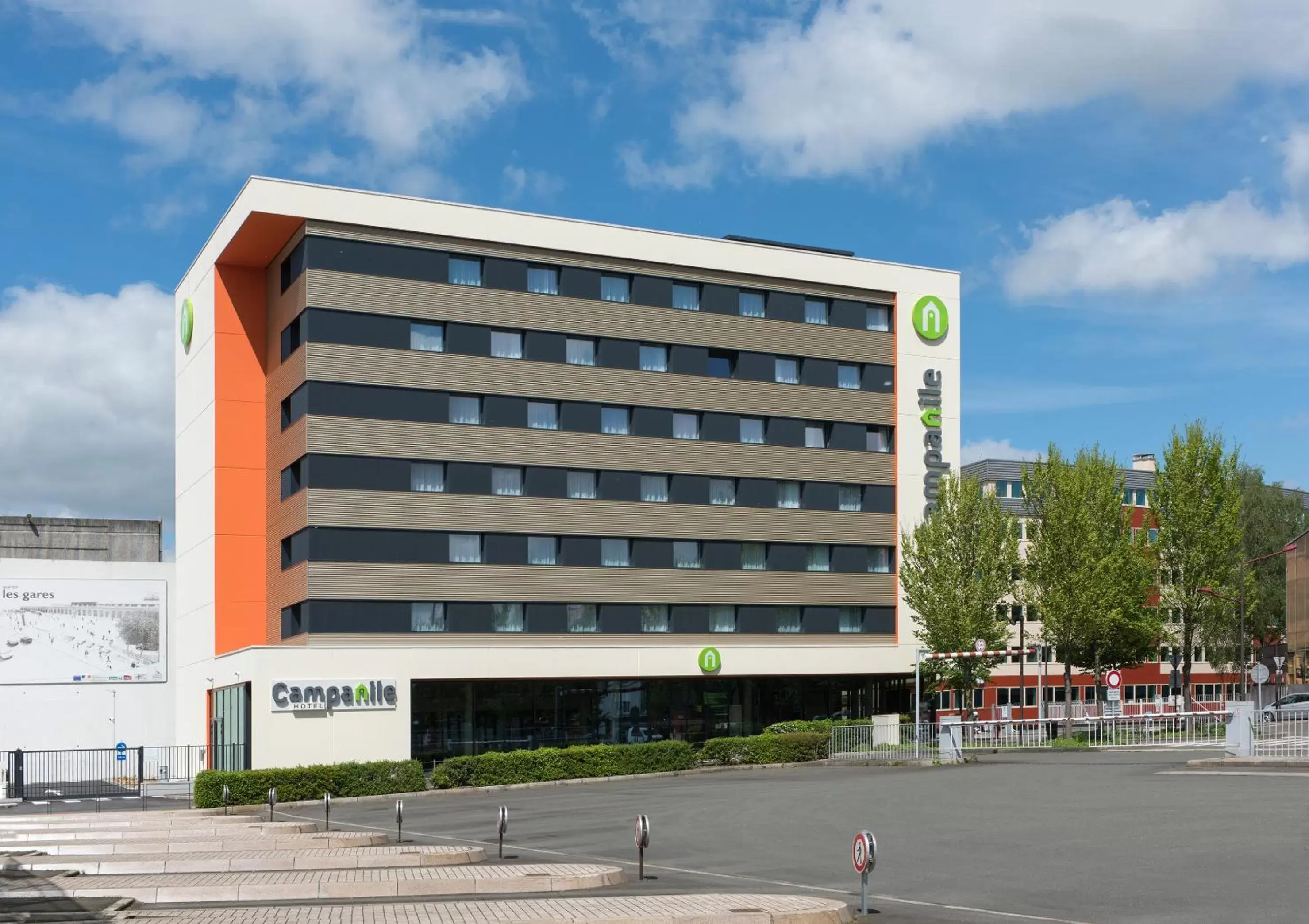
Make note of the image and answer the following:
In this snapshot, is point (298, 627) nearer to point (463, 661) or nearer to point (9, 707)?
point (463, 661)

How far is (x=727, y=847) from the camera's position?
24656mm

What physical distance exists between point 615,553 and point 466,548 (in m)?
6.25

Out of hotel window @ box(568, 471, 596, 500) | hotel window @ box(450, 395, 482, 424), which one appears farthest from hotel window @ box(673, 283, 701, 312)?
hotel window @ box(450, 395, 482, 424)

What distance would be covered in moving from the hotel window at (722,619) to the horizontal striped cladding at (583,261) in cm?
1322

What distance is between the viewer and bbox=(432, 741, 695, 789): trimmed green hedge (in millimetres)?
47625

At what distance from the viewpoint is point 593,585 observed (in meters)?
57.4

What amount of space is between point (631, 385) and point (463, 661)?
13.0m

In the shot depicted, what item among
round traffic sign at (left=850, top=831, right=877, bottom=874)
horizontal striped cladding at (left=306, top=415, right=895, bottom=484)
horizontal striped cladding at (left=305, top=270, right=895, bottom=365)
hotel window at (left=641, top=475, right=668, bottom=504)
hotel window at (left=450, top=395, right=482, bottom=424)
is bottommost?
round traffic sign at (left=850, top=831, right=877, bottom=874)

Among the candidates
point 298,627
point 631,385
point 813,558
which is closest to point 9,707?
point 298,627

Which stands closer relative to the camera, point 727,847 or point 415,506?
point 727,847

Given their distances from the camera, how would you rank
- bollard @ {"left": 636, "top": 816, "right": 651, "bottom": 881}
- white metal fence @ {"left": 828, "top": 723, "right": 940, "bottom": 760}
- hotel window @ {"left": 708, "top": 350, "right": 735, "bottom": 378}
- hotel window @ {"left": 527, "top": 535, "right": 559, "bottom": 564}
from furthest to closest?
hotel window @ {"left": 708, "top": 350, "right": 735, "bottom": 378} → hotel window @ {"left": 527, "top": 535, "right": 559, "bottom": 564} → white metal fence @ {"left": 828, "top": 723, "right": 940, "bottom": 760} → bollard @ {"left": 636, "top": 816, "right": 651, "bottom": 881}

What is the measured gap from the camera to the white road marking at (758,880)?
52.7 ft

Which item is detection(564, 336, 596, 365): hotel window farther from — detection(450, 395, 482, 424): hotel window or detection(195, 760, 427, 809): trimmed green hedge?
detection(195, 760, 427, 809): trimmed green hedge

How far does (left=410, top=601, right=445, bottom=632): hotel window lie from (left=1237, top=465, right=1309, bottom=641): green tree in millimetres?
56421
